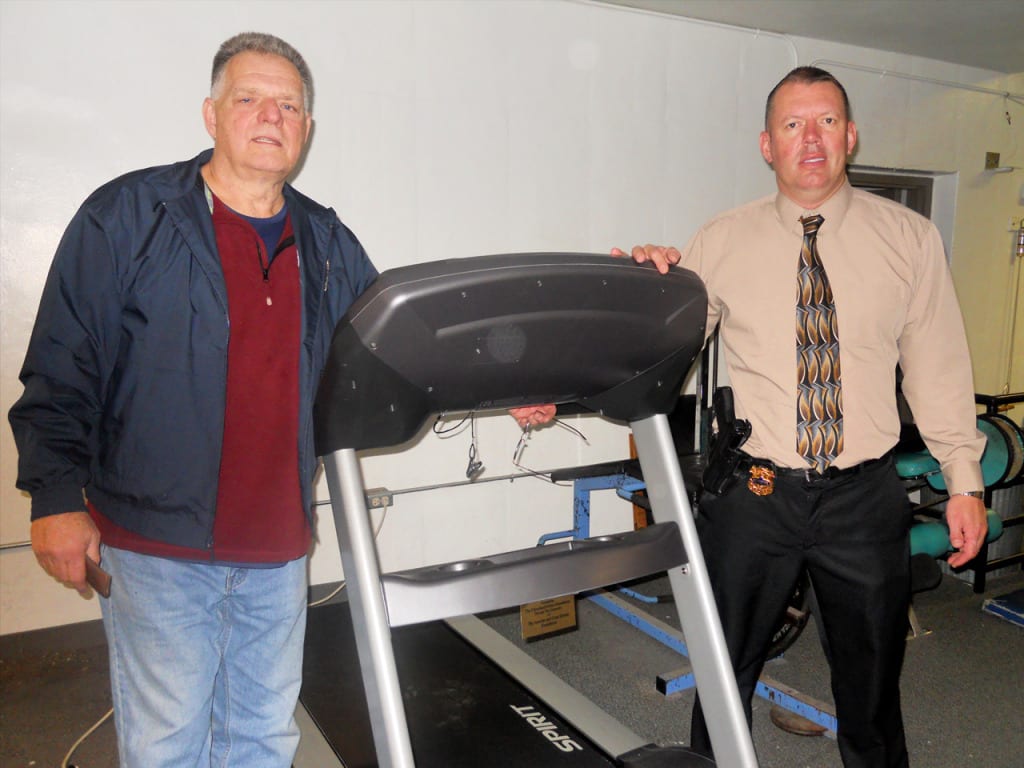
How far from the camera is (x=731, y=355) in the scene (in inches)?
74.0

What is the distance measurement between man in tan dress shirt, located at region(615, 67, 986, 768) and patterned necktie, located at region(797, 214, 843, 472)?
17 millimetres

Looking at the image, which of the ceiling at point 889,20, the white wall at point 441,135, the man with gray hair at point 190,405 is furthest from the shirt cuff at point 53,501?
the ceiling at point 889,20

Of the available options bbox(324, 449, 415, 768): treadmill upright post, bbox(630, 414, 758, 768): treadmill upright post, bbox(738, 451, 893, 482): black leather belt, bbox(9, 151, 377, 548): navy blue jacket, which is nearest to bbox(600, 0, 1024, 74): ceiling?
bbox(738, 451, 893, 482): black leather belt

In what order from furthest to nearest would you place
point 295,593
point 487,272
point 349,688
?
point 349,688
point 295,593
point 487,272

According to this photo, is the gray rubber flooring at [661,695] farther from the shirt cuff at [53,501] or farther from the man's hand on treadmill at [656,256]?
the man's hand on treadmill at [656,256]

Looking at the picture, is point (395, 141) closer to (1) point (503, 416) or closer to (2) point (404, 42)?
(2) point (404, 42)

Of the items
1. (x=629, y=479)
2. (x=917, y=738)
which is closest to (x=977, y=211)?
(x=629, y=479)

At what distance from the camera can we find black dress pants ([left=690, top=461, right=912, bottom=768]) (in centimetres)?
169

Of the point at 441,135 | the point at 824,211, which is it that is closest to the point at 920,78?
the point at 441,135

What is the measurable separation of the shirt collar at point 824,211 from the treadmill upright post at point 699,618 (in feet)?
2.81

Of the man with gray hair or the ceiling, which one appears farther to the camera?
the ceiling

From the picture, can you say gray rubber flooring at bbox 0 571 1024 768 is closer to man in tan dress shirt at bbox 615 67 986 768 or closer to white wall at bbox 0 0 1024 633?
white wall at bbox 0 0 1024 633

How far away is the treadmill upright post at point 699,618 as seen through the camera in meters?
1.13

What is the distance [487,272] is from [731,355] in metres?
1.14
